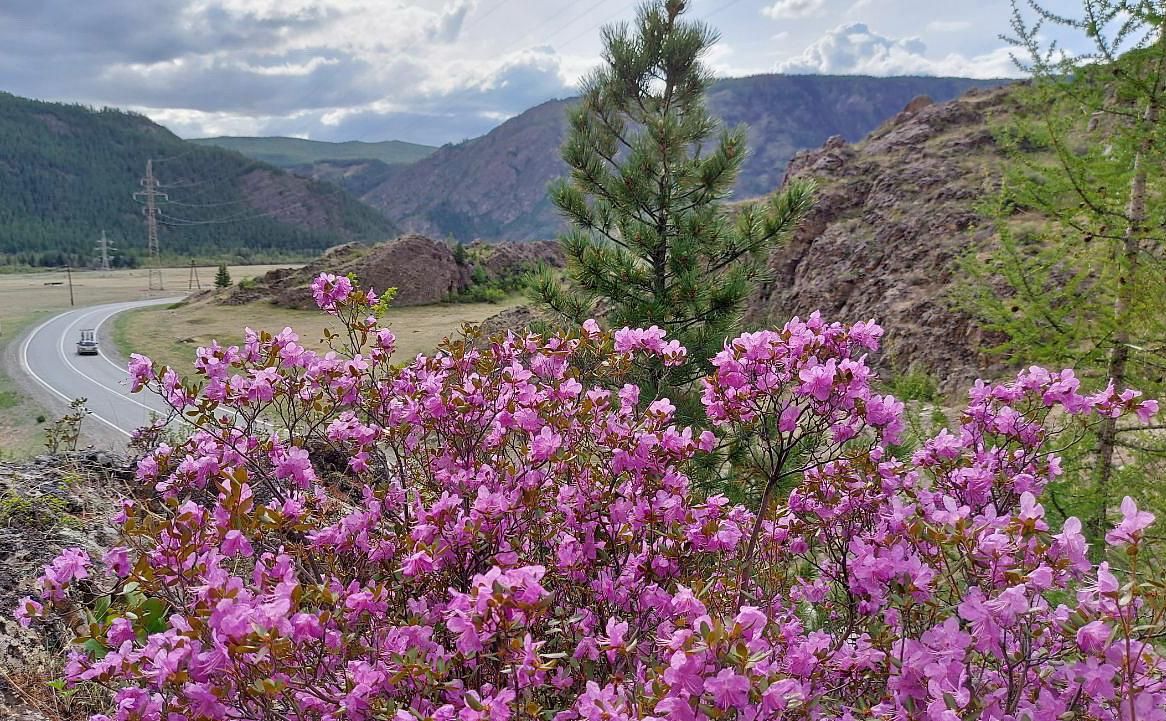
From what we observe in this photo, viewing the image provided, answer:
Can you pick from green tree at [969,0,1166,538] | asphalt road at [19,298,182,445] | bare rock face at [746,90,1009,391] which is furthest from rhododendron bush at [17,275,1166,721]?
asphalt road at [19,298,182,445]

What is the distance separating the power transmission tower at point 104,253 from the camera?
84.5 m

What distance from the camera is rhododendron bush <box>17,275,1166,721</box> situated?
1.47m

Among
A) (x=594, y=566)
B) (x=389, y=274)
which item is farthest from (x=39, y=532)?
(x=389, y=274)

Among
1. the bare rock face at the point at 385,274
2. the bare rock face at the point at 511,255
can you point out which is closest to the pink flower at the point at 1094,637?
the bare rock face at the point at 385,274

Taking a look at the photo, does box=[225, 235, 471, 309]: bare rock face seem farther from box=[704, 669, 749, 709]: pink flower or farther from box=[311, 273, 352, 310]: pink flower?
box=[704, 669, 749, 709]: pink flower

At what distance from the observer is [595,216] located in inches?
334

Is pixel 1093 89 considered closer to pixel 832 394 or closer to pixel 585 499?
pixel 832 394

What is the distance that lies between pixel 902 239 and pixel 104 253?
9978 cm

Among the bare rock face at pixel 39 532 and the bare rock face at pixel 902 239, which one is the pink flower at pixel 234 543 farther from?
the bare rock face at pixel 902 239

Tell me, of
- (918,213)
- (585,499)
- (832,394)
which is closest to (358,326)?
(585,499)

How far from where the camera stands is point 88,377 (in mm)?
22219

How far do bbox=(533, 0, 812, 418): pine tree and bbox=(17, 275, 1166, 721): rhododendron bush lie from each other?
179 inches

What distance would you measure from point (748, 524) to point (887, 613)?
2.13ft

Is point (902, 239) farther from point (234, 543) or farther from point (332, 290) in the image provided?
point (234, 543)
